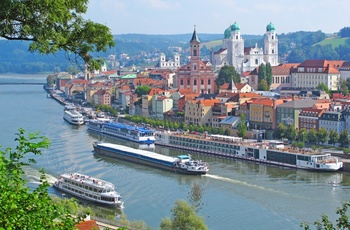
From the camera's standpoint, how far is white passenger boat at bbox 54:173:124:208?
9.45 meters

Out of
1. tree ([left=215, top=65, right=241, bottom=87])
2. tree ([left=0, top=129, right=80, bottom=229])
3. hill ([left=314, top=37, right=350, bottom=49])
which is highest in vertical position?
hill ([left=314, top=37, right=350, bottom=49])

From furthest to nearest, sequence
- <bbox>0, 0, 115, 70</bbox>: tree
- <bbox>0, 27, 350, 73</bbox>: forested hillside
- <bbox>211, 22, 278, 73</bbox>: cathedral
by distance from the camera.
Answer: <bbox>0, 27, 350, 73</bbox>: forested hillside → <bbox>211, 22, 278, 73</bbox>: cathedral → <bbox>0, 0, 115, 70</bbox>: tree

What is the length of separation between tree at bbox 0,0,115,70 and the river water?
5.23 meters

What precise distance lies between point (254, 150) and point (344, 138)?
191 cm

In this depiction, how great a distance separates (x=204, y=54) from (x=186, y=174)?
55328 mm

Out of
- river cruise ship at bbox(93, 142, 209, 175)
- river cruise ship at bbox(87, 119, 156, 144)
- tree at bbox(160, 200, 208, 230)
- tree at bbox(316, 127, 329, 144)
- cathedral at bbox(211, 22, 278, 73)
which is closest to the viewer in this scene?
tree at bbox(160, 200, 208, 230)

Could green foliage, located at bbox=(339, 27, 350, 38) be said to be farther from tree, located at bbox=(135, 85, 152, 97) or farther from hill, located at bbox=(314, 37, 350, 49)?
tree, located at bbox=(135, 85, 152, 97)

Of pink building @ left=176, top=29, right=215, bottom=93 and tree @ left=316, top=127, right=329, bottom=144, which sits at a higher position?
pink building @ left=176, top=29, right=215, bottom=93

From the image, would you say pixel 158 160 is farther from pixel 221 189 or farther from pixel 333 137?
pixel 333 137

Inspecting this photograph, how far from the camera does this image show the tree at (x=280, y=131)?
1555cm

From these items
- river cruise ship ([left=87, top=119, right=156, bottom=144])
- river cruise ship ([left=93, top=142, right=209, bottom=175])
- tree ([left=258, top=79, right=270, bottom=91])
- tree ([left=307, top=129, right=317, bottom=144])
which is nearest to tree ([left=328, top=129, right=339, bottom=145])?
tree ([left=307, top=129, right=317, bottom=144])

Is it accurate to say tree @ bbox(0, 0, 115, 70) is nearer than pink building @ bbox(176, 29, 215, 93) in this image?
Yes

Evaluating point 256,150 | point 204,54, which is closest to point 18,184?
point 256,150

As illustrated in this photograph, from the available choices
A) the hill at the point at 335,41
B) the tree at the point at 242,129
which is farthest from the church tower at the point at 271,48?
the hill at the point at 335,41
